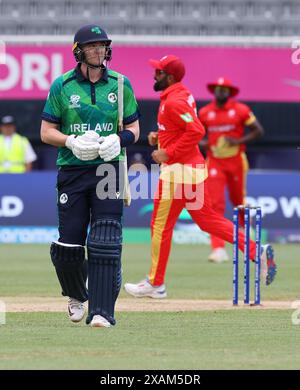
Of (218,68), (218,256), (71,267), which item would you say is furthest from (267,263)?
(218,68)

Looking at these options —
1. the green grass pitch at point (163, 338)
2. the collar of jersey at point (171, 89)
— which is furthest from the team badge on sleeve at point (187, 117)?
the green grass pitch at point (163, 338)

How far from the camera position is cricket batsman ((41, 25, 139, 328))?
833cm

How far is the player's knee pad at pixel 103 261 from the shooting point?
8.30m

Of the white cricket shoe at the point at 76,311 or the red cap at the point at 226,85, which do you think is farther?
the red cap at the point at 226,85

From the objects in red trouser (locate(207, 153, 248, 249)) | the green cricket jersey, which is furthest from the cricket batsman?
red trouser (locate(207, 153, 248, 249))

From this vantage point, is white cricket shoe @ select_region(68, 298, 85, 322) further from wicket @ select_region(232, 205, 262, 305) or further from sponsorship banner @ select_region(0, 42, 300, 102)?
sponsorship banner @ select_region(0, 42, 300, 102)

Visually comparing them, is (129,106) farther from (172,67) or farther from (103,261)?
(172,67)

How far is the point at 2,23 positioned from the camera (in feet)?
72.8

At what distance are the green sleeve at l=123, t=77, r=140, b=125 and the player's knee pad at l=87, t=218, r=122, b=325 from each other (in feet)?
2.62

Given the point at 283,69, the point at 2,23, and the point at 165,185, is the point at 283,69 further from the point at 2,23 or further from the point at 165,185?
the point at 165,185

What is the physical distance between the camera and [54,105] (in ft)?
27.8

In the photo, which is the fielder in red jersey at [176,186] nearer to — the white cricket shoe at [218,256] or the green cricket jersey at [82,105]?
the green cricket jersey at [82,105]

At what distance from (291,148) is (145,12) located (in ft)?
13.1
